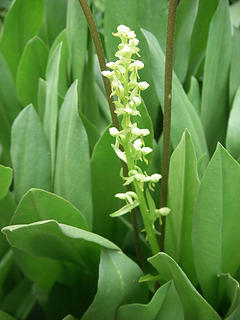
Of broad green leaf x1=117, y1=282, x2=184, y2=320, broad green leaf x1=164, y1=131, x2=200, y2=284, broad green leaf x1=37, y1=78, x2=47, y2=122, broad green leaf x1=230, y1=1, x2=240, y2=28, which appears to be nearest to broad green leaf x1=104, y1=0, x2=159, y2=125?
broad green leaf x1=37, y1=78, x2=47, y2=122

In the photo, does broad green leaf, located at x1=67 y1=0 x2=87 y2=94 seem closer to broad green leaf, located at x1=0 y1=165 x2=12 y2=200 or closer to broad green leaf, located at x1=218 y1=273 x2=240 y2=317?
broad green leaf, located at x1=0 y1=165 x2=12 y2=200

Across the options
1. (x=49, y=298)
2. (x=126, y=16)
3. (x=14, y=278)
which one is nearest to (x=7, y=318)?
(x=49, y=298)

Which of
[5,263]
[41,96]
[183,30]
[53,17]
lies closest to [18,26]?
[53,17]

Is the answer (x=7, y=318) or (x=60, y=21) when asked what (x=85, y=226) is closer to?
(x=7, y=318)

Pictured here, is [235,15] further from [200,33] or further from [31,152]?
[31,152]

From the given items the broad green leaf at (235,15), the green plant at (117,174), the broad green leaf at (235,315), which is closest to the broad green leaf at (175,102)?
the green plant at (117,174)
